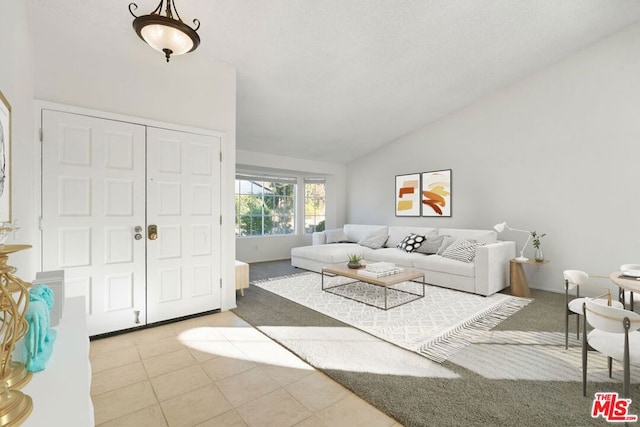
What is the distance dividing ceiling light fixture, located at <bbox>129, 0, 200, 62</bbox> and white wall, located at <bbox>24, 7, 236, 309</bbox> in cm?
107

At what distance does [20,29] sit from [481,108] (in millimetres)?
5782

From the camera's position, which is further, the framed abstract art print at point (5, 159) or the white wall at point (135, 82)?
the white wall at point (135, 82)

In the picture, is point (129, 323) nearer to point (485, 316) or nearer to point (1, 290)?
point (1, 290)

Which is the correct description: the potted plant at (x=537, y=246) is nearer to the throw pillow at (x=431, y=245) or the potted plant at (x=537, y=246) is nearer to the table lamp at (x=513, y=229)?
the table lamp at (x=513, y=229)

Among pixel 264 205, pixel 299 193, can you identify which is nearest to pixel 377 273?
pixel 264 205

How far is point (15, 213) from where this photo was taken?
1841mm

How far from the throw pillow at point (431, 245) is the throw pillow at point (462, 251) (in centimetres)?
35

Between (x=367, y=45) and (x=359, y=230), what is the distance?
3.93 metres

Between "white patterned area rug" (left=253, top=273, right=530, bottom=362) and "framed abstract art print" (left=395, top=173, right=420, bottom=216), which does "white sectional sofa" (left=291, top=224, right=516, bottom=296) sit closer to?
"white patterned area rug" (left=253, top=273, right=530, bottom=362)

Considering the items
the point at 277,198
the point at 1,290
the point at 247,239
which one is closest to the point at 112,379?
the point at 1,290

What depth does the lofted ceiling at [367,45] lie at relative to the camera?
3025 millimetres

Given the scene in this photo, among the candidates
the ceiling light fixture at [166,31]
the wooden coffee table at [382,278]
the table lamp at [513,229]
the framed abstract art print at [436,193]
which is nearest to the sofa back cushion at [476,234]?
the table lamp at [513,229]

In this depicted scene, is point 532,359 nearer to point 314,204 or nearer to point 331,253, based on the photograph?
point 331,253

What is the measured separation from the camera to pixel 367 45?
3686 mm
